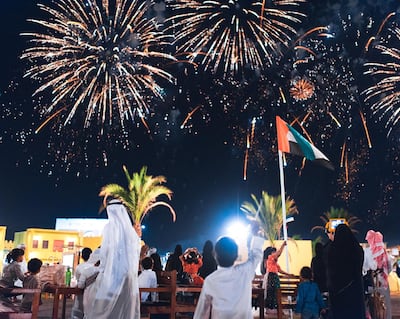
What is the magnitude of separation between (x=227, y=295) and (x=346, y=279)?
206 cm

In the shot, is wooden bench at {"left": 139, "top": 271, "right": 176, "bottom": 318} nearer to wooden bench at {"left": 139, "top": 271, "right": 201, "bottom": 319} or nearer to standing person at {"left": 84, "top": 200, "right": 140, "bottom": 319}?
wooden bench at {"left": 139, "top": 271, "right": 201, "bottom": 319}

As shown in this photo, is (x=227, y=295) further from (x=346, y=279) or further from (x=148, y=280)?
(x=148, y=280)

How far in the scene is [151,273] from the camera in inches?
294

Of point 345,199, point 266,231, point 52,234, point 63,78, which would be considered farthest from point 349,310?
point 345,199

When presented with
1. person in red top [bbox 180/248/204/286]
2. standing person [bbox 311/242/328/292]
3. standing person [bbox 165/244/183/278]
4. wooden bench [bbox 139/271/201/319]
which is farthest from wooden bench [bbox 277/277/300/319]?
standing person [bbox 165/244/183/278]

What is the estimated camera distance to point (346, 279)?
5359 mm

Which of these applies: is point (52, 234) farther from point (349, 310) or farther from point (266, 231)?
point (349, 310)

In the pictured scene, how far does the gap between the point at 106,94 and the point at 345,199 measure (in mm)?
40334

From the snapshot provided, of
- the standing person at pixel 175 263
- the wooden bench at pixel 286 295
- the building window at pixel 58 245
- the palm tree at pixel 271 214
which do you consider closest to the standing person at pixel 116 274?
the wooden bench at pixel 286 295

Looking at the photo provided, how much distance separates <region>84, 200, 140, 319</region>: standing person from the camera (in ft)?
18.0

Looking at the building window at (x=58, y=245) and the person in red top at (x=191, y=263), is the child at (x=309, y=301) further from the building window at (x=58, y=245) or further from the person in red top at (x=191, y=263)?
the building window at (x=58, y=245)

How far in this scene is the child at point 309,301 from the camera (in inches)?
252

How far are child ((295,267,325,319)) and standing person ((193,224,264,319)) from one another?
8.76 feet

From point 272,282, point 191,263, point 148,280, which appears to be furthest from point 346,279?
point 191,263
